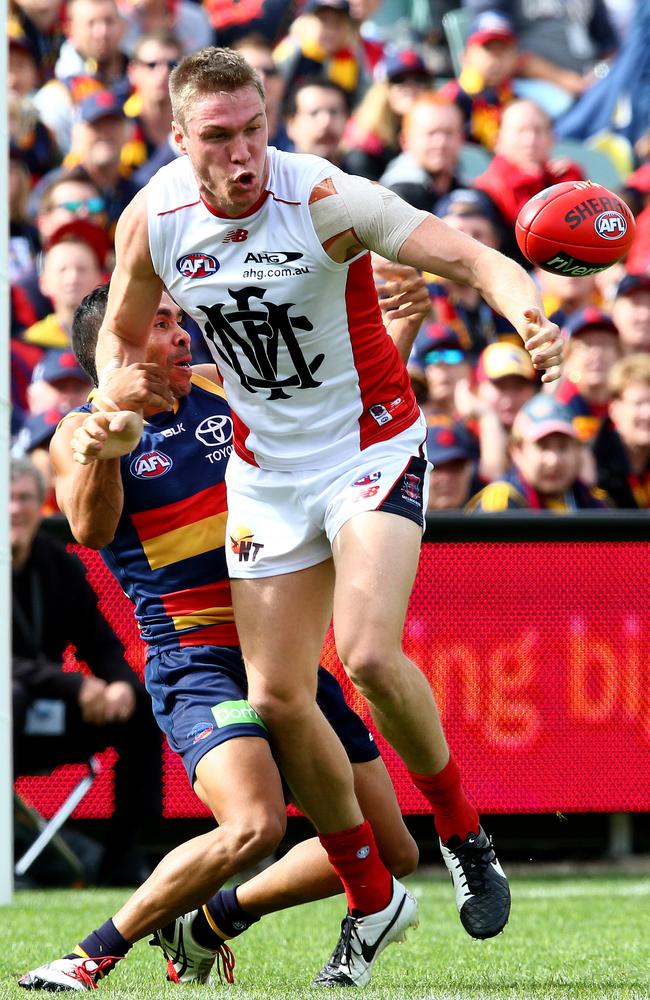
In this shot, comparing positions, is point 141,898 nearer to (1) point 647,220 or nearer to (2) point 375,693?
(2) point 375,693

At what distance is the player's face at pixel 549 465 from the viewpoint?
8516 mm

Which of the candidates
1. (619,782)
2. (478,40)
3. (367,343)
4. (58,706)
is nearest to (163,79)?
(478,40)

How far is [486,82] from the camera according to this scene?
39.0ft

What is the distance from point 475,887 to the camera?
457 centimetres

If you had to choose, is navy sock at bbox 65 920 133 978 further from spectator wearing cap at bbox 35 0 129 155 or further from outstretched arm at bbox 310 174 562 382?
spectator wearing cap at bbox 35 0 129 155

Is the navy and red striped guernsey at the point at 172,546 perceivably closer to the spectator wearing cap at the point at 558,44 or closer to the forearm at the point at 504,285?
→ the forearm at the point at 504,285

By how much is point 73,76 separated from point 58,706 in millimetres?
5384

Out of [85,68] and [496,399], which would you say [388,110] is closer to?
[85,68]

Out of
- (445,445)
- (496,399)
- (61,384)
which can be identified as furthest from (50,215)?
(445,445)

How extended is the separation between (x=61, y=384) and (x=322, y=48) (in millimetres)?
4124

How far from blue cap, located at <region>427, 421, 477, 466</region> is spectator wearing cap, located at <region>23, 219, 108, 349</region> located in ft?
7.53

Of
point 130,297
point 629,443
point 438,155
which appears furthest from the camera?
point 438,155

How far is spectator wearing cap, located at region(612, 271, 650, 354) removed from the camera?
9.95m

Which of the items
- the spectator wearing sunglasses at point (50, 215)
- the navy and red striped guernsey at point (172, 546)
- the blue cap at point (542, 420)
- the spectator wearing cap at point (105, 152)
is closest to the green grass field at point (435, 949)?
the navy and red striped guernsey at point (172, 546)
